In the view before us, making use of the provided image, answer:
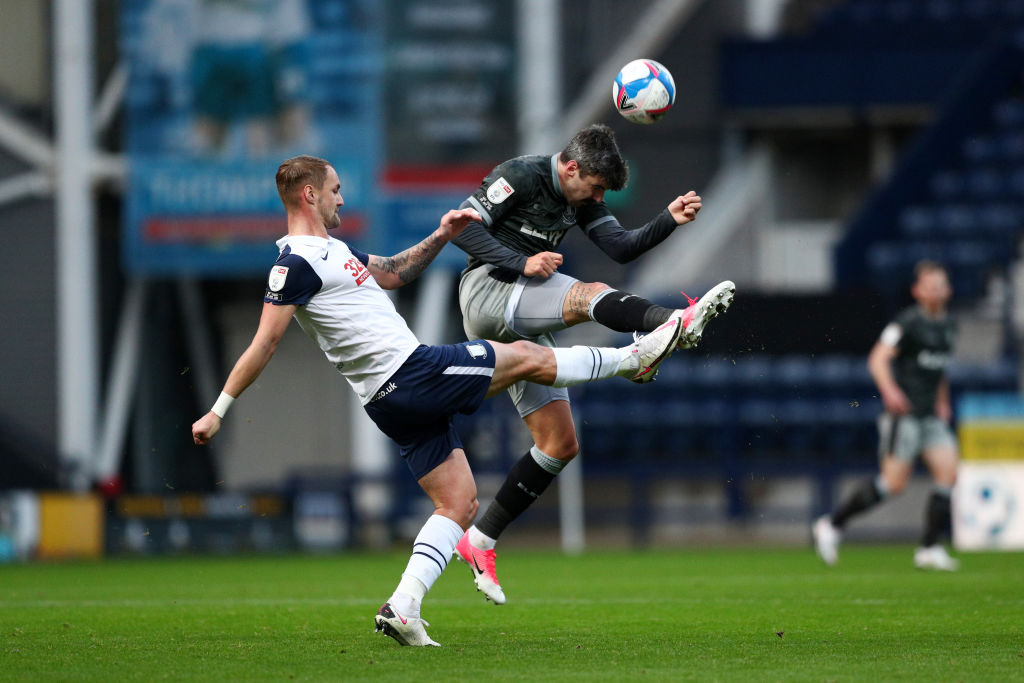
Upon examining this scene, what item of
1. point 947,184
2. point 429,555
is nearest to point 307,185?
point 429,555

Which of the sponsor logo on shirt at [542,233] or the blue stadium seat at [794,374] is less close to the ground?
the sponsor logo on shirt at [542,233]

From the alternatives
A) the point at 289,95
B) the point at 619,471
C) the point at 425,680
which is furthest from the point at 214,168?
the point at 425,680

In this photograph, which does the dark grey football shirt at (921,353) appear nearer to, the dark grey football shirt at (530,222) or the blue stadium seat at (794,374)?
the dark grey football shirt at (530,222)

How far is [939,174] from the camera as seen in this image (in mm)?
19828

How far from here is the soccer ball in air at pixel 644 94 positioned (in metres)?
7.09

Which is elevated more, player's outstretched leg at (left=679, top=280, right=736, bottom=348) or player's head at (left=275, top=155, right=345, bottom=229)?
player's head at (left=275, top=155, right=345, bottom=229)

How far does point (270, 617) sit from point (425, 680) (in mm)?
2691

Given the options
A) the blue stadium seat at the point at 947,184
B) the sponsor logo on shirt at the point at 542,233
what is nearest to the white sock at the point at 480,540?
the sponsor logo on shirt at the point at 542,233

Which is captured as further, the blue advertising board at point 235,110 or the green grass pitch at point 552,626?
the blue advertising board at point 235,110

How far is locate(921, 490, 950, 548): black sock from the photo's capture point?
11203 mm

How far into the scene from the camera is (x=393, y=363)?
608 cm

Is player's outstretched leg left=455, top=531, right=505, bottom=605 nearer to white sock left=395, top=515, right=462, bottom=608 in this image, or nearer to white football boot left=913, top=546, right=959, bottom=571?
white sock left=395, top=515, right=462, bottom=608

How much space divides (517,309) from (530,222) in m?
0.45

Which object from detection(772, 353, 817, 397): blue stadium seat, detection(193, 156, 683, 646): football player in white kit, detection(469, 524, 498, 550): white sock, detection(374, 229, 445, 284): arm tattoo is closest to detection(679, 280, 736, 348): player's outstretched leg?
detection(193, 156, 683, 646): football player in white kit
